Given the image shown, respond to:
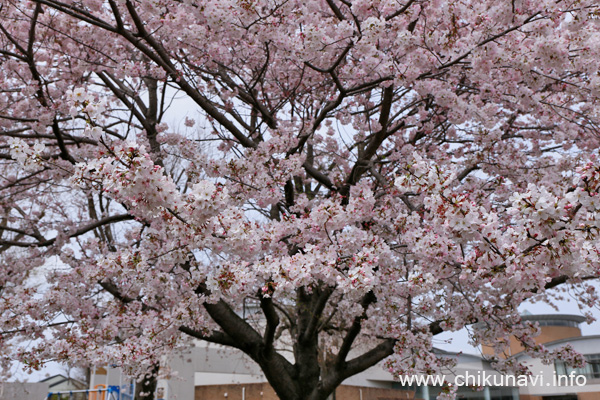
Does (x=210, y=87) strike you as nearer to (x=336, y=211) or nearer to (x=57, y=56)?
(x=57, y=56)

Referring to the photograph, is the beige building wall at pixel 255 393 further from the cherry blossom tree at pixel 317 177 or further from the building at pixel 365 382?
the cherry blossom tree at pixel 317 177

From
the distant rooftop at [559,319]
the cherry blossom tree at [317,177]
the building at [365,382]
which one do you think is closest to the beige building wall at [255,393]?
the building at [365,382]

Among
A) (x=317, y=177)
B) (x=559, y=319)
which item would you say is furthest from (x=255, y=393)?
(x=559, y=319)

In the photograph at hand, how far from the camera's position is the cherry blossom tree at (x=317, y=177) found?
270 centimetres

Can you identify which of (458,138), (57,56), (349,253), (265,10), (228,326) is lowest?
(228,326)

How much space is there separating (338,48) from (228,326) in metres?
3.72

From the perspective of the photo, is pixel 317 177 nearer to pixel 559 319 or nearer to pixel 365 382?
pixel 365 382

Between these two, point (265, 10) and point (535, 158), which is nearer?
point (265, 10)

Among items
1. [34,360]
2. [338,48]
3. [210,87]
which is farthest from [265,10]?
[34,360]

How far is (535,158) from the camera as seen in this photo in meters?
6.46

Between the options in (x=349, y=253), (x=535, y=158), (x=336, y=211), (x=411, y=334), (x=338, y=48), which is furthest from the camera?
(x=535, y=158)

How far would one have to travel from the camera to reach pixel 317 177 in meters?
6.12

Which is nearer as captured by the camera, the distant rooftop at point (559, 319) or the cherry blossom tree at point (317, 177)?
the cherry blossom tree at point (317, 177)

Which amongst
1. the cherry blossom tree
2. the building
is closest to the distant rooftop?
the building
